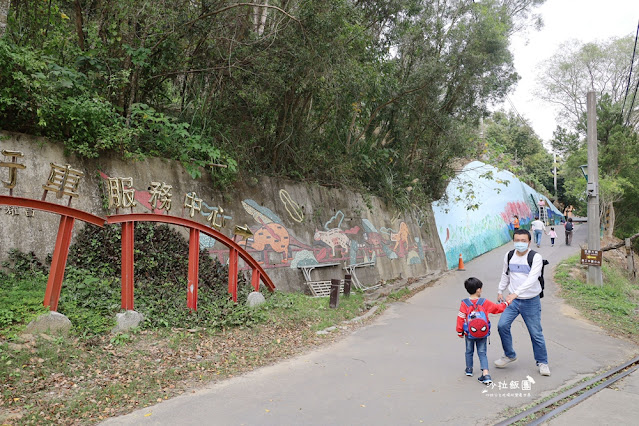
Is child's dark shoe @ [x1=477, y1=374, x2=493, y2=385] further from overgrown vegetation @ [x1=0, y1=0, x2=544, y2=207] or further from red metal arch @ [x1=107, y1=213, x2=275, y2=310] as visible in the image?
overgrown vegetation @ [x1=0, y1=0, x2=544, y2=207]

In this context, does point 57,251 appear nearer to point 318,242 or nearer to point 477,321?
point 477,321

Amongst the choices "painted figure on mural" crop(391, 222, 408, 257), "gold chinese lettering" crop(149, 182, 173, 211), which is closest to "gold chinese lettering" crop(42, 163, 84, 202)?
"gold chinese lettering" crop(149, 182, 173, 211)

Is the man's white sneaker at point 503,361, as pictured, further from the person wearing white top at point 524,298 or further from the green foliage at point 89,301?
the green foliage at point 89,301

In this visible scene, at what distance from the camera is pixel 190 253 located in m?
7.04

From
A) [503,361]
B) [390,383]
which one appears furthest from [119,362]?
[503,361]

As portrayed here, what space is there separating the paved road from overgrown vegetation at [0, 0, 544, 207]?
5172mm

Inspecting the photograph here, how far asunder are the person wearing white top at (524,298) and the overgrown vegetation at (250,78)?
5.92m

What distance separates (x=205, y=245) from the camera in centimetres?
912

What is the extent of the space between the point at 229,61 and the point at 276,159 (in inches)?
137

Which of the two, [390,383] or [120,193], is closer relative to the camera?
[390,383]

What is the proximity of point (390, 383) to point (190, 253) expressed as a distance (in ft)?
12.7

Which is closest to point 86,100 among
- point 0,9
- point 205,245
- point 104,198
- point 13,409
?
point 104,198

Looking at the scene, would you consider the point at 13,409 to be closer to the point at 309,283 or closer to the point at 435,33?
the point at 309,283

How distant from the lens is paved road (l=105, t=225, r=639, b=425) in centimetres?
407
